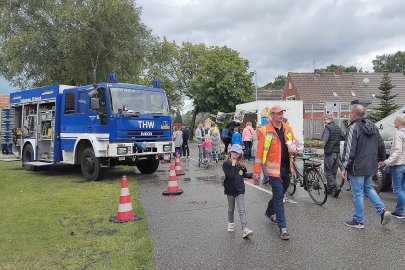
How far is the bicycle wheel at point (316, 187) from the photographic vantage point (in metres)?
8.02

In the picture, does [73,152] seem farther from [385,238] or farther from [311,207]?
[385,238]

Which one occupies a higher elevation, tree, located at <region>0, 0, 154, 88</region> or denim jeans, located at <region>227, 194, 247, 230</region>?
tree, located at <region>0, 0, 154, 88</region>

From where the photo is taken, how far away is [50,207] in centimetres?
825

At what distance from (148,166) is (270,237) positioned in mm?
8462

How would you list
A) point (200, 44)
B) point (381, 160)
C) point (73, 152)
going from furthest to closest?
1. point (200, 44)
2. point (73, 152)
3. point (381, 160)

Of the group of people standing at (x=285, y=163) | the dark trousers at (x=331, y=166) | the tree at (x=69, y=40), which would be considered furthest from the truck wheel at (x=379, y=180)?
the tree at (x=69, y=40)

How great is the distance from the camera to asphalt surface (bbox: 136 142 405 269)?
16.1 feet

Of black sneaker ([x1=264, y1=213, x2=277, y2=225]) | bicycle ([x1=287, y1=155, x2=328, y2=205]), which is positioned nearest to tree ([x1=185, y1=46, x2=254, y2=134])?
bicycle ([x1=287, y1=155, x2=328, y2=205])

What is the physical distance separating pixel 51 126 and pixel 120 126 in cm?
356

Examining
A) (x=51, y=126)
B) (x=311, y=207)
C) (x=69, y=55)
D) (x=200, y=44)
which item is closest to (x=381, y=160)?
(x=311, y=207)

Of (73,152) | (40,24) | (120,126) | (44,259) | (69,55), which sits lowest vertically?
(44,259)

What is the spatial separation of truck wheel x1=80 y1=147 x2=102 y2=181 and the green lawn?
0.74 m

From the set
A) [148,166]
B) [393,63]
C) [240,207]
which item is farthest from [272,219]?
[393,63]

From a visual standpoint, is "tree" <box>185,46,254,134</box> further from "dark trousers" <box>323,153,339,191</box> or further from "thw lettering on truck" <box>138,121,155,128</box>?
"dark trousers" <box>323,153,339,191</box>
